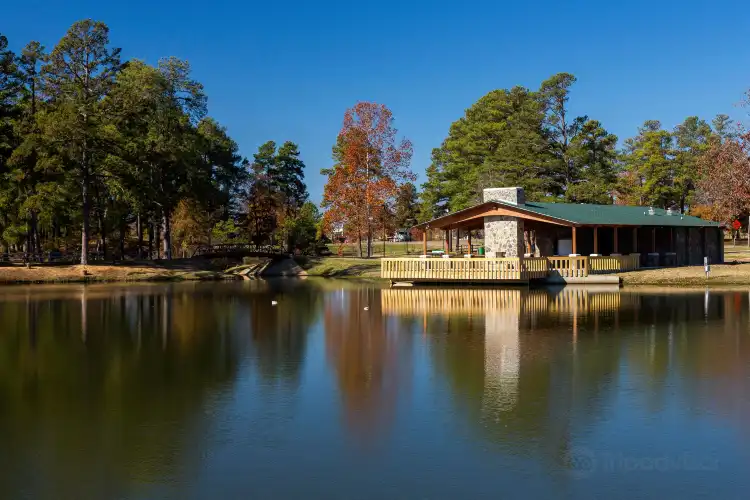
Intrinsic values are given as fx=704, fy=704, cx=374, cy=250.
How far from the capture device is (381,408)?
12398mm

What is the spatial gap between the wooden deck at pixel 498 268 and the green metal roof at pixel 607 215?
93.8 inches

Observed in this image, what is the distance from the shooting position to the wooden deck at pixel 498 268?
129 ft

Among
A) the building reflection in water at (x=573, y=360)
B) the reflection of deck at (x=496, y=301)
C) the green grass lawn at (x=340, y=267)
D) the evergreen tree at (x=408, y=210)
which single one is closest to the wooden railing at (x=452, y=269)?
the reflection of deck at (x=496, y=301)

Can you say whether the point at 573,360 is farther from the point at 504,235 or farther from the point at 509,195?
the point at 509,195

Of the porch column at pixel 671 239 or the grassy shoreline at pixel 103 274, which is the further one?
the grassy shoreline at pixel 103 274

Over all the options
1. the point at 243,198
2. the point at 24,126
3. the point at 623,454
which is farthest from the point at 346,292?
the point at 243,198

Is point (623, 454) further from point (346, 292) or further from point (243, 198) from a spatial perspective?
point (243, 198)

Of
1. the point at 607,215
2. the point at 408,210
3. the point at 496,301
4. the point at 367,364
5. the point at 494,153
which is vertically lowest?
the point at 367,364

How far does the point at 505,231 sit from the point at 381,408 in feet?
104

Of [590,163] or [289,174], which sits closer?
[590,163]

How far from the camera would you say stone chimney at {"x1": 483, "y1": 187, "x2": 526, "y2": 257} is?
42500mm

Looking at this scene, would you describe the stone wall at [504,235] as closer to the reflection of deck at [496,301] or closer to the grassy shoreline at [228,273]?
the reflection of deck at [496,301]

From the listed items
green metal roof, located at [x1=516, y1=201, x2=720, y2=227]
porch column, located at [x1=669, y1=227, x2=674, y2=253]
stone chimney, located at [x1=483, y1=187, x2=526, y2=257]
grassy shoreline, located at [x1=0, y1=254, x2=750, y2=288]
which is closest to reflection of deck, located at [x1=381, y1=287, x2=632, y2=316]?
stone chimney, located at [x1=483, y1=187, x2=526, y2=257]

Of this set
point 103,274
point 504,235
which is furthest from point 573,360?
point 103,274
